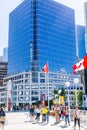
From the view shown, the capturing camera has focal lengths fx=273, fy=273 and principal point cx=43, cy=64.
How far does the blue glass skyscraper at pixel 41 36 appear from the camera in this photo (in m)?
134

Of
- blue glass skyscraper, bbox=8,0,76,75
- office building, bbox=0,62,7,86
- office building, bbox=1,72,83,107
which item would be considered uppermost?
blue glass skyscraper, bbox=8,0,76,75

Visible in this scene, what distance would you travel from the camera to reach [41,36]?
448ft

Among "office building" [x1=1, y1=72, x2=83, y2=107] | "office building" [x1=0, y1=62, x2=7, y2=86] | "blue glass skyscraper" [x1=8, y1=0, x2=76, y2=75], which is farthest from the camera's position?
"office building" [x1=0, y1=62, x2=7, y2=86]

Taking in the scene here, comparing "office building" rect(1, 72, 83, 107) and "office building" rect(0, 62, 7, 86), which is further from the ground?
"office building" rect(0, 62, 7, 86)

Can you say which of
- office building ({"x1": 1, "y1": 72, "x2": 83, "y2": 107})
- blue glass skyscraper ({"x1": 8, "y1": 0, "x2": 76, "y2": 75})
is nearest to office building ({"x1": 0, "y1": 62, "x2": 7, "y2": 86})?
blue glass skyscraper ({"x1": 8, "y1": 0, "x2": 76, "y2": 75})

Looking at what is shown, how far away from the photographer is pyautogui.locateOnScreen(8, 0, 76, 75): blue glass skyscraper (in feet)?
441

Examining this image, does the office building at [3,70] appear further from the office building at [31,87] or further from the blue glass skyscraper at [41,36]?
the office building at [31,87]

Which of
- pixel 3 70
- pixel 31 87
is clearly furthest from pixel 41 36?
pixel 3 70

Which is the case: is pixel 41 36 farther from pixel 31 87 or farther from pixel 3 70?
pixel 3 70

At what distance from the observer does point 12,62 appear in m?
155

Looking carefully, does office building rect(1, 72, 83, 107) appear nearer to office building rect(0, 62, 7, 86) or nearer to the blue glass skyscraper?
the blue glass skyscraper

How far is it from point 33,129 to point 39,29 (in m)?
116

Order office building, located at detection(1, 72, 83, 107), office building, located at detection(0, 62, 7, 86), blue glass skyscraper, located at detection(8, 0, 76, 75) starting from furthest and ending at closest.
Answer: office building, located at detection(0, 62, 7, 86) < blue glass skyscraper, located at detection(8, 0, 76, 75) < office building, located at detection(1, 72, 83, 107)

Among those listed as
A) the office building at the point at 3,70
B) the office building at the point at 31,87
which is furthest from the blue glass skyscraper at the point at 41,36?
the office building at the point at 3,70
